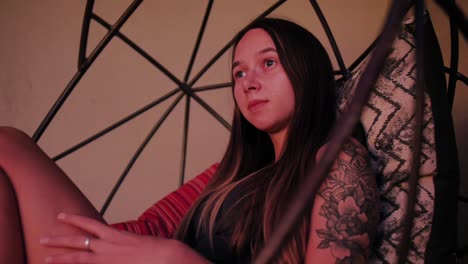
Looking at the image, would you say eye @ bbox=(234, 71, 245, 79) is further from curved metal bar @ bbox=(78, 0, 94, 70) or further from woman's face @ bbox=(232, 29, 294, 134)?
curved metal bar @ bbox=(78, 0, 94, 70)

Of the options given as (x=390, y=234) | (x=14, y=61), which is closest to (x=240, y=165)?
(x=390, y=234)

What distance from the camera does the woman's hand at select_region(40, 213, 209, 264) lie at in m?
A: 0.71

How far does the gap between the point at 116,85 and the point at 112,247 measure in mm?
1467

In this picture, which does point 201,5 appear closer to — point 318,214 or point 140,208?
point 140,208

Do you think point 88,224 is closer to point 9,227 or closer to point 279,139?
point 9,227

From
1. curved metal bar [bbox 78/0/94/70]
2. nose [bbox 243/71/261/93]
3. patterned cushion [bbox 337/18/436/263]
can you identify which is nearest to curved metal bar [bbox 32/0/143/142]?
curved metal bar [bbox 78/0/94/70]

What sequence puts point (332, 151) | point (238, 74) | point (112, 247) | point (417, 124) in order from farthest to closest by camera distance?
point (238, 74) < point (112, 247) < point (417, 124) < point (332, 151)

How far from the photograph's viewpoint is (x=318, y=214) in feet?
2.52

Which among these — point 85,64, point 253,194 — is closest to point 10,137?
point 85,64

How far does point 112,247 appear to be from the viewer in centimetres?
74

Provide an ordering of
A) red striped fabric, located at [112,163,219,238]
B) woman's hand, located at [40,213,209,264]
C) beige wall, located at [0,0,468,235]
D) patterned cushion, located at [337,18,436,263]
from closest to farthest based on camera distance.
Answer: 1. woman's hand, located at [40,213,209,264]
2. patterned cushion, located at [337,18,436,263]
3. red striped fabric, located at [112,163,219,238]
4. beige wall, located at [0,0,468,235]

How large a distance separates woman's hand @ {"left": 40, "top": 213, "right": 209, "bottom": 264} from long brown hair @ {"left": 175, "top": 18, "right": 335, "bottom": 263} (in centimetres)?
23

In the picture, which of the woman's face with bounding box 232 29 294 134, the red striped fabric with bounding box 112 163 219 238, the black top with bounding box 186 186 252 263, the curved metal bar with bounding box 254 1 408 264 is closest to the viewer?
the curved metal bar with bounding box 254 1 408 264

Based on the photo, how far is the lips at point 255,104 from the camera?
1.08 meters
